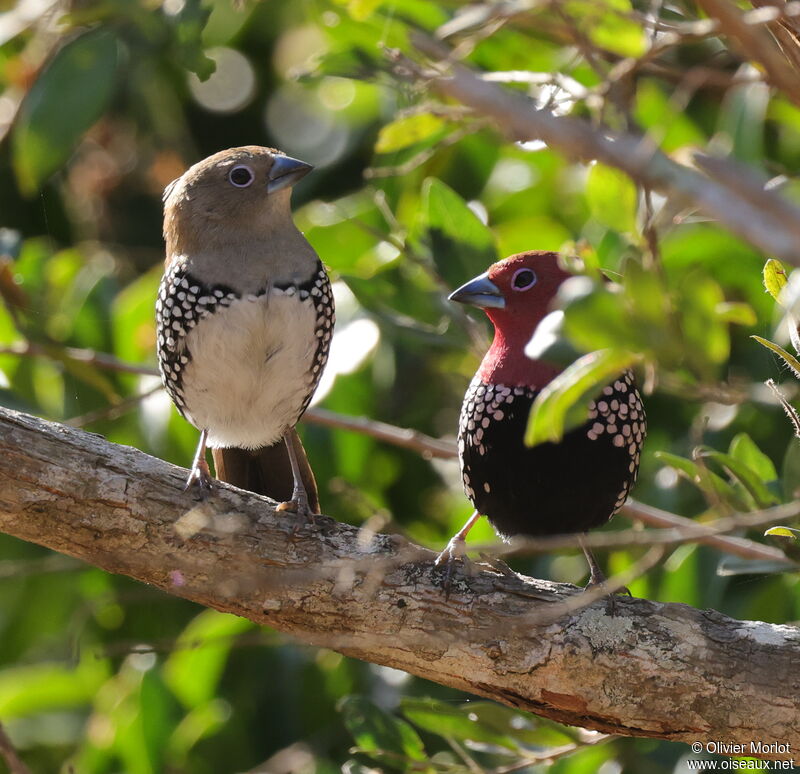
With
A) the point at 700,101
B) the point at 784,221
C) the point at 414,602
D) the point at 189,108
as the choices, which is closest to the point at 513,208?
the point at 700,101

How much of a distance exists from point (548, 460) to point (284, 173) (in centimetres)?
131

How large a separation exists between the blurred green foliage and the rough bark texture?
0.25 m

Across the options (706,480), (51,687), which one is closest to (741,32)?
(706,480)

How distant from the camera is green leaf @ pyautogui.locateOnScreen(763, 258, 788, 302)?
259cm

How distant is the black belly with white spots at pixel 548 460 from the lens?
10.9 ft

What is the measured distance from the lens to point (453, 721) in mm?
3561

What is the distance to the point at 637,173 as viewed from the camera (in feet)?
5.16

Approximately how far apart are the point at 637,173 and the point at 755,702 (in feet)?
6.10

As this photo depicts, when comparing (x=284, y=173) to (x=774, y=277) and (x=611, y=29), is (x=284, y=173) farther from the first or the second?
(x=774, y=277)

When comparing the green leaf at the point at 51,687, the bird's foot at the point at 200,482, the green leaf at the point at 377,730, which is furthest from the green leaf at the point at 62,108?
the green leaf at the point at 377,730

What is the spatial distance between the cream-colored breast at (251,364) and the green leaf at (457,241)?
0.56 m

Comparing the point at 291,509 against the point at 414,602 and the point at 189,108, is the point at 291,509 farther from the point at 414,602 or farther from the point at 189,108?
the point at 189,108

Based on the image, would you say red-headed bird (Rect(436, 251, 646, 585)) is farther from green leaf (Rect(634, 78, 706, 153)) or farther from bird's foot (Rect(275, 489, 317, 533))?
green leaf (Rect(634, 78, 706, 153))

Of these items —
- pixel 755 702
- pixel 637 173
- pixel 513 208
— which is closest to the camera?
pixel 637 173
